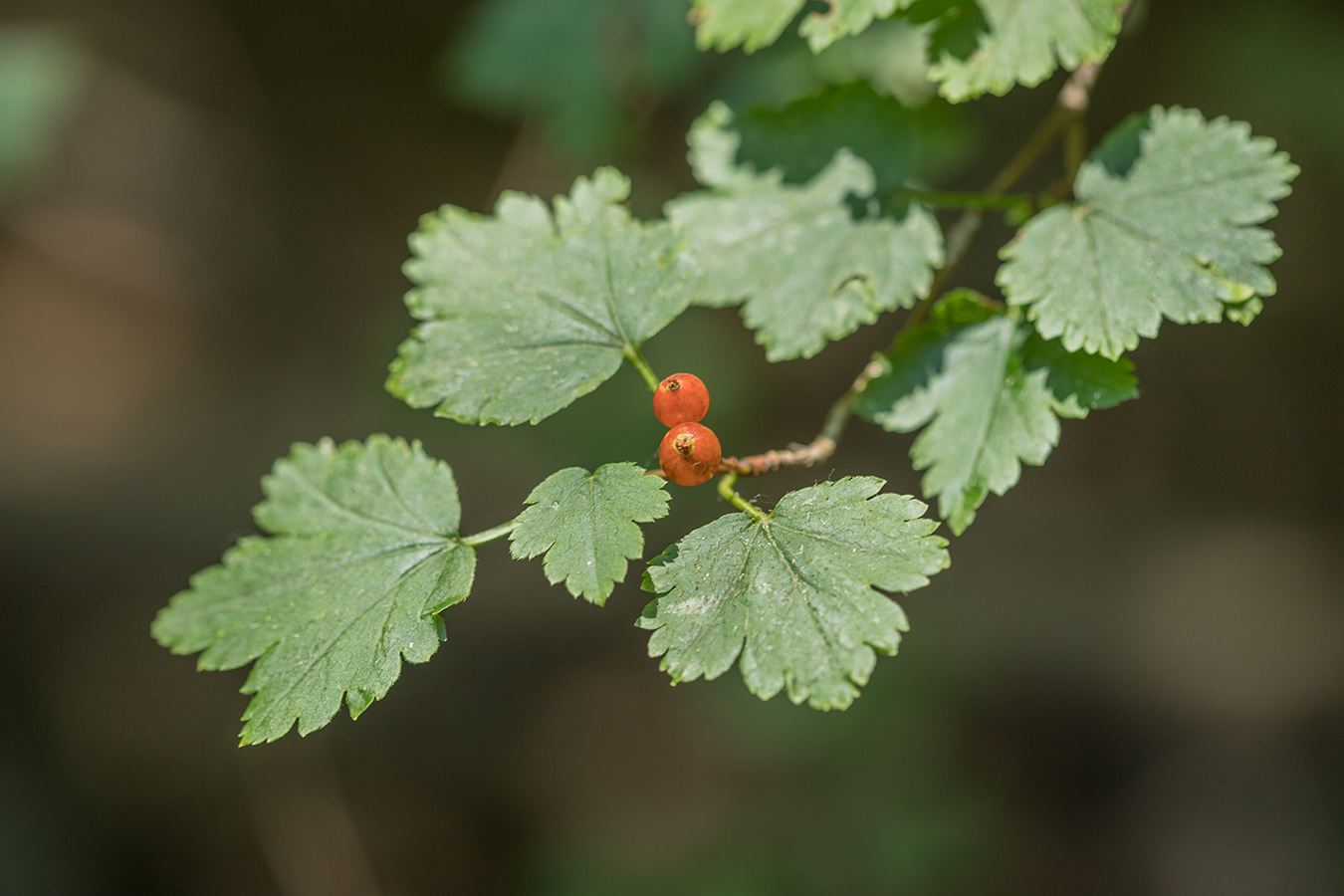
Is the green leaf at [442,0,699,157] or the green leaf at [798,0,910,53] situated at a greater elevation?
the green leaf at [442,0,699,157]

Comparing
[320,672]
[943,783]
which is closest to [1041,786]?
[943,783]

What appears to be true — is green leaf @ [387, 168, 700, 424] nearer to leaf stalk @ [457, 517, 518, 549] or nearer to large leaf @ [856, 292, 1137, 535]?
leaf stalk @ [457, 517, 518, 549]

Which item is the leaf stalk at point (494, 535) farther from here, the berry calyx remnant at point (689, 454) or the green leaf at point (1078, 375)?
the green leaf at point (1078, 375)

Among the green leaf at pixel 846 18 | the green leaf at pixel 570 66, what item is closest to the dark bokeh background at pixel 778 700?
the green leaf at pixel 570 66

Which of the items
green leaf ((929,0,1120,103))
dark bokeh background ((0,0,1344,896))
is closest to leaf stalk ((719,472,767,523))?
green leaf ((929,0,1120,103))

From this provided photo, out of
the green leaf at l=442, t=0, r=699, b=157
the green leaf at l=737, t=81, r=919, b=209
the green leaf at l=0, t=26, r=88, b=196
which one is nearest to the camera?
the green leaf at l=737, t=81, r=919, b=209

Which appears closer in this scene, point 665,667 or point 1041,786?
point 665,667

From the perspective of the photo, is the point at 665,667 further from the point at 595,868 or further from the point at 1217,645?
the point at 1217,645
